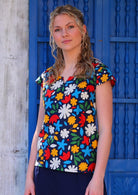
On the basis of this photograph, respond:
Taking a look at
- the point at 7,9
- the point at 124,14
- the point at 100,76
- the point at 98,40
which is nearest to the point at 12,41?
the point at 7,9

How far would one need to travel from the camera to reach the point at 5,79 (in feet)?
8.66

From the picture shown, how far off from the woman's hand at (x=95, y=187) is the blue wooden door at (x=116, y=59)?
3.23ft

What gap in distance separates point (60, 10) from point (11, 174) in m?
1.50

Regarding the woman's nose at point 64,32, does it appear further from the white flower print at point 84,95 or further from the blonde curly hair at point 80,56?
the white flower print at point 84,95

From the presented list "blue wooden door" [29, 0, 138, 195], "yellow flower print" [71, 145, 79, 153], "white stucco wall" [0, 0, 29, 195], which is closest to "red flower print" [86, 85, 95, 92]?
"yellow flower print" [71, 145, 79, 153]

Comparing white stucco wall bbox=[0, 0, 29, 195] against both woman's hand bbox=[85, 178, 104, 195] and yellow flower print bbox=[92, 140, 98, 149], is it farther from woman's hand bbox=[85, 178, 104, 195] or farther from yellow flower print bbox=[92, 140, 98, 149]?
woman's hand bbox=[85, 178, 104, 195]

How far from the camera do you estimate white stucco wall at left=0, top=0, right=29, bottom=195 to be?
2.63m

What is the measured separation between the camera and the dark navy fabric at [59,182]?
1.65 meters

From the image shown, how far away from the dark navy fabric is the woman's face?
2.48 feet

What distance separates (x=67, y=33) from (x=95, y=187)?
919 millimetres

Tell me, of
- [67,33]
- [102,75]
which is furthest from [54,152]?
[67,33]

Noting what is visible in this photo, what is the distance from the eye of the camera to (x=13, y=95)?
264cm

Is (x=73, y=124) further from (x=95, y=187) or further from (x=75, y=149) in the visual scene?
(x=95, y=187)

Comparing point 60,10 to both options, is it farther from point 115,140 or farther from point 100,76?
point 115,140
